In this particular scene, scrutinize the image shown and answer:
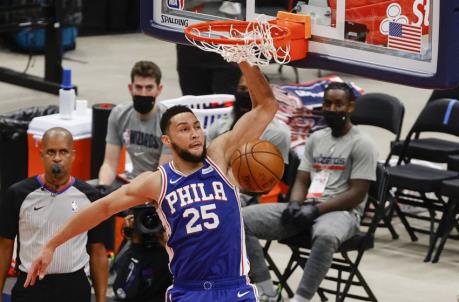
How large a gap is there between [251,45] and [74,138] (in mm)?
3755

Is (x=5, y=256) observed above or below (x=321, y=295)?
above

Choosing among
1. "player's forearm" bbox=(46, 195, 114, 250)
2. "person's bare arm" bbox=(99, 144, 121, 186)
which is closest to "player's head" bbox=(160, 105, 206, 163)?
"player's forearm" bbox=(46, 195, 114, 250)

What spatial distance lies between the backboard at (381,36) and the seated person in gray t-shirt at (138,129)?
7.50 ft

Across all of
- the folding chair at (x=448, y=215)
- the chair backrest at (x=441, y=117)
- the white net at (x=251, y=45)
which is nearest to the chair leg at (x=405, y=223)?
the folding chair at (x=448, y=215)

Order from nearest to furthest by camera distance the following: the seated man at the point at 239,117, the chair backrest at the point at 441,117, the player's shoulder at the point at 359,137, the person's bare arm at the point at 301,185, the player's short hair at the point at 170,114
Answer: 1. the player's short hair at the point at 170,114
2. the player's shoulder at the point at 359,137
3. the person's bare arm at the point at 301,185
4. the seated man at the point at 239,117
5. the chair backrest at the point at 441,117

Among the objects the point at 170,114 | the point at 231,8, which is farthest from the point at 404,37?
the point at 170,114

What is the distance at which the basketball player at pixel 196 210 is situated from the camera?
6281 mm

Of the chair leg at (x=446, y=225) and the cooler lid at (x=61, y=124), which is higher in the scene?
the cooler lid at (x=61, y=124)

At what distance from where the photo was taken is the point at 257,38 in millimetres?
6074

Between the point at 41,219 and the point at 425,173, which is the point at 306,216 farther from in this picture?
the point at 41,219

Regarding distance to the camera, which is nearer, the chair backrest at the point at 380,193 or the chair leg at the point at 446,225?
the chair backrest at the point at 380,193

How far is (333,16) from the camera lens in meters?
6.23

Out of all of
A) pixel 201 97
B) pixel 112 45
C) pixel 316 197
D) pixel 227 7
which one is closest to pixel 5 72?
pixel 112 45

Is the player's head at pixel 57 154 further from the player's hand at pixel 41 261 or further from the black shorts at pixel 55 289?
the player's hand at pixel 41 261
